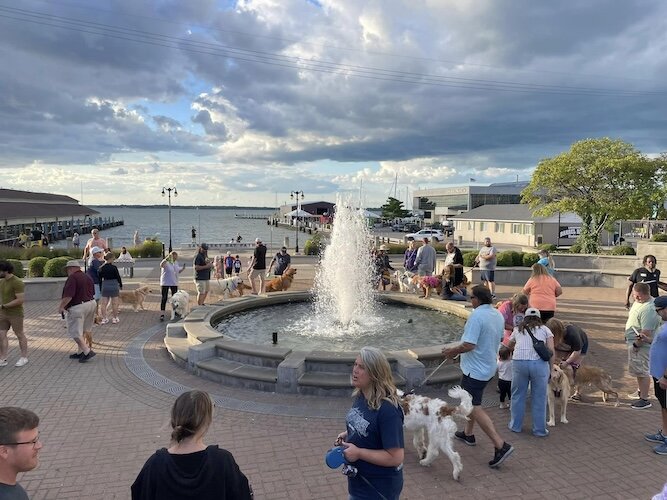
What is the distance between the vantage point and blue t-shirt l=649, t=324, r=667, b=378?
541 centimetres

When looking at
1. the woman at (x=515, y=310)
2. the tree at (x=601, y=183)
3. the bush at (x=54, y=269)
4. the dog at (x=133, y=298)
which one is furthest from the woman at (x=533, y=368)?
the tree at (x=601, y=183)

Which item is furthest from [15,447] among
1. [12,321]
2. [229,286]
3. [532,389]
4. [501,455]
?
[229,286]

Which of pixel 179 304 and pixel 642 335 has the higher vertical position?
pixel 642 335

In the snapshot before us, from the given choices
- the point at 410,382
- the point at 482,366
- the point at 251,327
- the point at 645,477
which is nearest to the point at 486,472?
the point at 482,366

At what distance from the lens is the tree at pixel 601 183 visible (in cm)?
2552

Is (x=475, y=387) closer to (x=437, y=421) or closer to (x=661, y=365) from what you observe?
(x=437, y=421)

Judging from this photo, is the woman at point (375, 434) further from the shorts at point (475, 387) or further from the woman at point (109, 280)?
the woman at point (109, 280)

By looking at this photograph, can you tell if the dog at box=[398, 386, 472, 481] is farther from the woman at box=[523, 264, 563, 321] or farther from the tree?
the tree

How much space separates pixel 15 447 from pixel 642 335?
7.47 meters

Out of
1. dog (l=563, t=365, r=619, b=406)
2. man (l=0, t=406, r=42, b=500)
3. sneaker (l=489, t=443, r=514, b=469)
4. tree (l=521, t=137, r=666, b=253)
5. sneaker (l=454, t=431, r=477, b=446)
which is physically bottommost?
sneaker (l=454, t=431, r=477, b=446)

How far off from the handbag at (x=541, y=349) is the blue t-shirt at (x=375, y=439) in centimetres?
330

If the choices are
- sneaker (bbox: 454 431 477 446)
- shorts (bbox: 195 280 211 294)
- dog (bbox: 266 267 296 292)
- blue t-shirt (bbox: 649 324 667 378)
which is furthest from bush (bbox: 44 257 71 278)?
blue t-shirt (bbox: 649 324 667 378)

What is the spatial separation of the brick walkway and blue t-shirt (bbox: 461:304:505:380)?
108 centimetres

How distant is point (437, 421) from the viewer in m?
4.99
